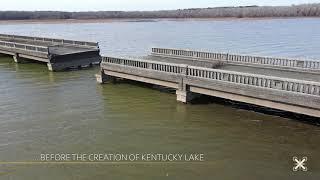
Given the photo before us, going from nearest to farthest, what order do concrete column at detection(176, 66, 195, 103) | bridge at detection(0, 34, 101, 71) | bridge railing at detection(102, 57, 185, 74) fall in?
concrete column at detection(176, 66, 195, 103), bridge railing at detection(102, 57, 185, 74), bridge at detection(0, 34, 101, 71)

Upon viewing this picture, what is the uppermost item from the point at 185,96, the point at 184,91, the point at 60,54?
the point at 60,54

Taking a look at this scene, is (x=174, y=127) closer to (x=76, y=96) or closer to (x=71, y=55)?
(x=76, y=96)

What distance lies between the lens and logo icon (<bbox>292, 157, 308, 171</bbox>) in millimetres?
9820

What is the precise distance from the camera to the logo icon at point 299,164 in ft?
32.2

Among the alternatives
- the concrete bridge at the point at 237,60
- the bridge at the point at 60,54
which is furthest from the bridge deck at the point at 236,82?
the bridge at the point at 60,54

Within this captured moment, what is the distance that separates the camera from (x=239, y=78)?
13820 mm

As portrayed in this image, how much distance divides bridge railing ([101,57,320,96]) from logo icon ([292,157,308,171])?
2526 mm

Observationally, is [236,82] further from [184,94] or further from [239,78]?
[184,94]

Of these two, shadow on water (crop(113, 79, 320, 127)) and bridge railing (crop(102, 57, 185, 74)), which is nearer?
shadow on water (crop(113, 79, 320, 127))

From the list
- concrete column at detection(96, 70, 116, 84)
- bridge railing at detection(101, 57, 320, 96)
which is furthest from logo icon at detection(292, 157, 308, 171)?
concrete column at detection(96, 70, 116, 84)

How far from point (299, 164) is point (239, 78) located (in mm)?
4675

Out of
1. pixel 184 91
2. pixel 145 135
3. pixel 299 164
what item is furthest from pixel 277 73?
pixel 145 135

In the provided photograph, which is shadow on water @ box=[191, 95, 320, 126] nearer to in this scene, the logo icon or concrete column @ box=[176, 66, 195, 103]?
concrete column @ box=[176, 66, 195, 103]

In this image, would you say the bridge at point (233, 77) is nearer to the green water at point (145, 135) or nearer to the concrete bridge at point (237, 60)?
the concrete bridge at point (237, 60)
